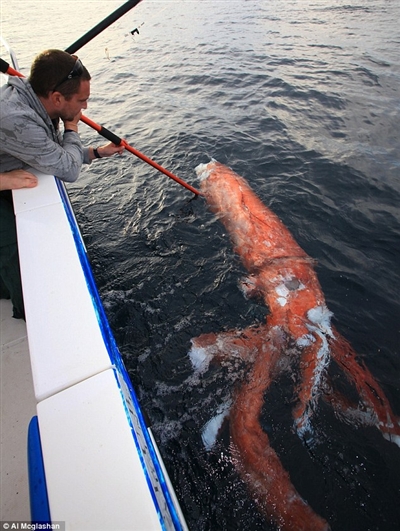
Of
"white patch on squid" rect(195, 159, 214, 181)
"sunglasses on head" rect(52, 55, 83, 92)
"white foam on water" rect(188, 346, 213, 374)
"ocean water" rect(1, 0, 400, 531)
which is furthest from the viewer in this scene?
"white patch on squid" rect(195, 159, 214, 181)

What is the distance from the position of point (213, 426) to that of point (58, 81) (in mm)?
3184

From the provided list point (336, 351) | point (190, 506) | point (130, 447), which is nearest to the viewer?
point (130, 447)

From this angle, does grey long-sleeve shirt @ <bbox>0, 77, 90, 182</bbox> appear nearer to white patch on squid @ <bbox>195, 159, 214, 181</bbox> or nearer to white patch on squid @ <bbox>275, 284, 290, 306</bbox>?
white patch on squid @ <bbox>275, 284, 290, 306</bbox>

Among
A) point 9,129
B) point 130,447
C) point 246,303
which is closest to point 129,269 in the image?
point 246,303

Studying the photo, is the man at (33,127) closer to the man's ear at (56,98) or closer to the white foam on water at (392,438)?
the man's ear at (56,98)

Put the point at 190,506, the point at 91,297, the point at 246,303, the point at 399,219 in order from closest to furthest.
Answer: the point at 91,297 → the point at 190,506 → the point at 246,303 → the point at 399,219

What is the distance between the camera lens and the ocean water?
2.58 m

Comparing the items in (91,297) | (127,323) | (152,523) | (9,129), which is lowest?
(127,323)

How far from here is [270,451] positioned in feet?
8.71

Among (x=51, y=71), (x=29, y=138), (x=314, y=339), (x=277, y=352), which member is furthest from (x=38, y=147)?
(x=314, y=339)

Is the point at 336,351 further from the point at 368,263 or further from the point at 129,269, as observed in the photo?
the point at 129,269

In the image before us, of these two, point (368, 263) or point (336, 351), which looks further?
point (368, 263)

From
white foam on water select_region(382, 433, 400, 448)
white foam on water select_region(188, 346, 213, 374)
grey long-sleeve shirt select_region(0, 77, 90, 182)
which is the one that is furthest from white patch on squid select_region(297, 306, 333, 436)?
grey long-sleeve shirt select_region(0, 77, 90, 182)

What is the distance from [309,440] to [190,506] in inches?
43.0
